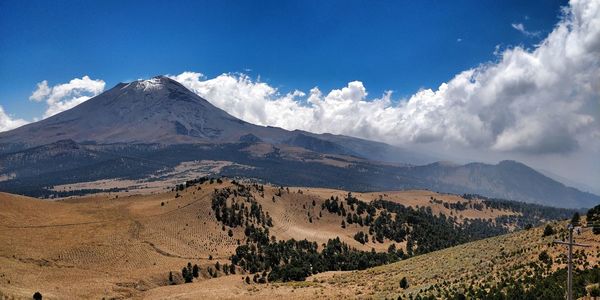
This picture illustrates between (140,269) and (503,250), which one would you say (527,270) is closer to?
(503,250)

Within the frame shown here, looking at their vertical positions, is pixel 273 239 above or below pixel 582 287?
below

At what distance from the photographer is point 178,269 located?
410 ft

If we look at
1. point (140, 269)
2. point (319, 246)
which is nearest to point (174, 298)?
point (140, 269)

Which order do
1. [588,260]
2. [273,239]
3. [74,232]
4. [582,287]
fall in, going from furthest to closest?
[273,239], [74,232], [588,260], [582,287]

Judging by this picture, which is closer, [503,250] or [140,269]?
[503,250]

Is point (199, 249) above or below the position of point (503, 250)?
below

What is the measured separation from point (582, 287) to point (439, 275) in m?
28.5

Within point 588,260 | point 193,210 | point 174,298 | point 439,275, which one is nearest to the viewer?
point 588,260

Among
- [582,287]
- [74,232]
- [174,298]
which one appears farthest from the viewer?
[74,232]

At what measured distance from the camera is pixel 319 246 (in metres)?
185

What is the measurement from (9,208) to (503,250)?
519 ft

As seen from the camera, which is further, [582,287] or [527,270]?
[527,270]

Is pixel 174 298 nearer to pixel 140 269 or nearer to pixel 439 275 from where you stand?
pixel 140 269

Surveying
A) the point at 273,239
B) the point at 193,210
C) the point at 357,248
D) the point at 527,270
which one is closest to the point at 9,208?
the point at 193,210
